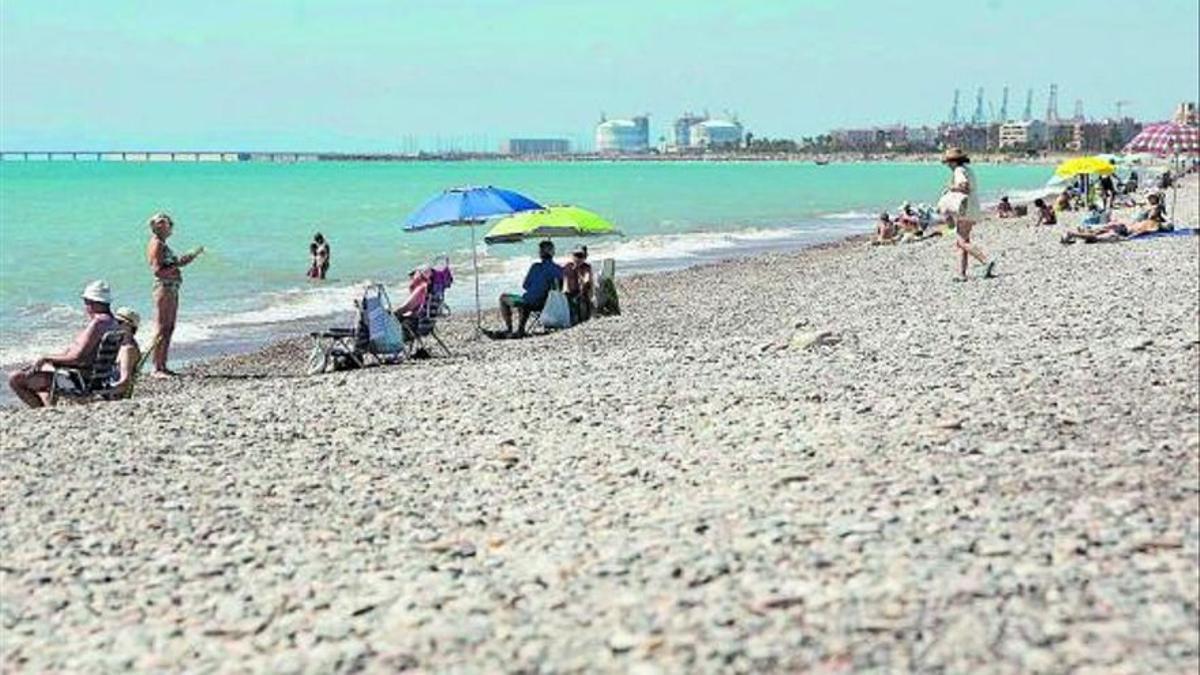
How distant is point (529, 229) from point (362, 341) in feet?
11.4

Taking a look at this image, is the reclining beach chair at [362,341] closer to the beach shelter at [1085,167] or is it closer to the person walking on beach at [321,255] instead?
the person walking on beach at [321,255]

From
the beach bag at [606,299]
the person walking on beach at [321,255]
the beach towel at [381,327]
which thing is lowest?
the person walking on beach at [321,255]

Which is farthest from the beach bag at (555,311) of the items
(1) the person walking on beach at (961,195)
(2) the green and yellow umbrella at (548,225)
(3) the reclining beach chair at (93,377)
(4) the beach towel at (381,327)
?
(3) the reclining beach chair at (93,377)

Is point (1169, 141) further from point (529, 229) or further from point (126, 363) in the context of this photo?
point (126, 363)

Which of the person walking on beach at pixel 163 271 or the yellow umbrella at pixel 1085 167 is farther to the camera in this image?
the yellow umbrella at pixel 1085 167

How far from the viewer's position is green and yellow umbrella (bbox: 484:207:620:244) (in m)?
16.2

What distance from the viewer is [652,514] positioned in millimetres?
6484

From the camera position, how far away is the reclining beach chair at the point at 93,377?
10984mm

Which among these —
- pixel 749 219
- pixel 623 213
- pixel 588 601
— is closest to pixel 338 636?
pixel 588 601

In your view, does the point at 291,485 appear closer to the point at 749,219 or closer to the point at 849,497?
the point at 849,497

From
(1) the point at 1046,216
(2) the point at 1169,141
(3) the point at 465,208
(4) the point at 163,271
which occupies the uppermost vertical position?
(2) the point at 1169,141

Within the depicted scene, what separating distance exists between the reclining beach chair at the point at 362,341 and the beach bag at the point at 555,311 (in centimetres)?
288

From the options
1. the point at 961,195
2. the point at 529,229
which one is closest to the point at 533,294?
the point at 529,229

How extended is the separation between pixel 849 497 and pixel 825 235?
37392 millimetres
